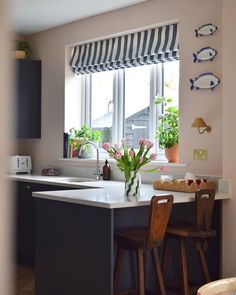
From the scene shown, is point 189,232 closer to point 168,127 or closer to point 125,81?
point 168,127

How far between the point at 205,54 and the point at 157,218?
5.48 feet

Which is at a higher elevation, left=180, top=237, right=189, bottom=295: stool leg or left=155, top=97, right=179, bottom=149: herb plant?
left=155, top=97, right=179, bottom=149: herb plant

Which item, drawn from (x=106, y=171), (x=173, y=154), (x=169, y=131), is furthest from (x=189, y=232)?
(x=106, y=171)

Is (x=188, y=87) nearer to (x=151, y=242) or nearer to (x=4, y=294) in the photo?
(x=151, y=242)

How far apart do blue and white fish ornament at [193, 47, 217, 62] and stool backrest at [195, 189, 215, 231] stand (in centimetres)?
124

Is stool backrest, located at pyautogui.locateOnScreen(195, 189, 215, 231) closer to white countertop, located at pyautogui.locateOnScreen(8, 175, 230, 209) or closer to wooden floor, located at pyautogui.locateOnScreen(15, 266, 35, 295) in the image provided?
white countertop, located at pyautogui.locateOnScreen(8, 175, 230, 209)

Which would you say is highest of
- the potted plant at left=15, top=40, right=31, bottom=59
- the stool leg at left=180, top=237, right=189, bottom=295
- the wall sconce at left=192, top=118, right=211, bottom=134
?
the potted plant at left=15, top=40, right=31, bottom=59

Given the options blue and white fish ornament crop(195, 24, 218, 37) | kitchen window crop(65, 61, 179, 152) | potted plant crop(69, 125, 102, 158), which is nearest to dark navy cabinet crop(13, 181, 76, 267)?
potted plant crop(69, 125, 102, 158)

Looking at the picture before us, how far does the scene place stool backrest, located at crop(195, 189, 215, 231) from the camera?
10.7ft

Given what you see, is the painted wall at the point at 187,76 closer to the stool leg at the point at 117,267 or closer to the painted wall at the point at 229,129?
the painted wall at the point at 229,129

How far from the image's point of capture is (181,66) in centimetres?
419

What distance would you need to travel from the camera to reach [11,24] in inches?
16.3

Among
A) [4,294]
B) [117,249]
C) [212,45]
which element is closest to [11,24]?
[4,294]

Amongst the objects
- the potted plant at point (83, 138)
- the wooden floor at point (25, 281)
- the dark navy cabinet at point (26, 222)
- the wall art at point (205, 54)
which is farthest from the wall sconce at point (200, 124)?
the wooden floor at point (25, 281)
